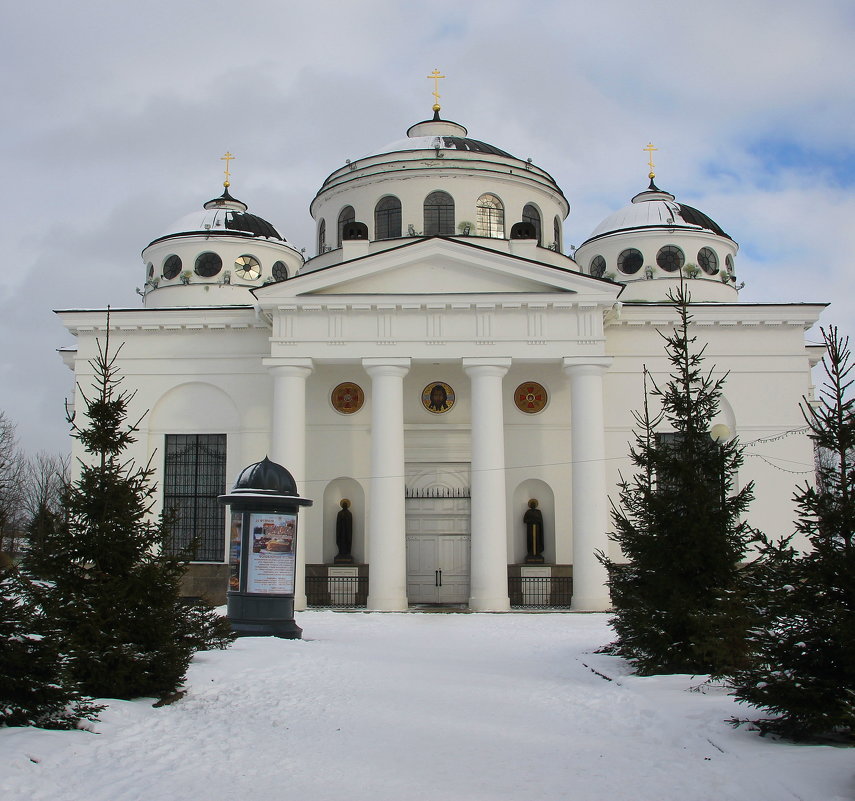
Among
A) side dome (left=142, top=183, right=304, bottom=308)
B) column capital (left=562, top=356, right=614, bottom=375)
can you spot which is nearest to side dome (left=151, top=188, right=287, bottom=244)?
side dome (left=142, top=183, right=304, bottom=308)

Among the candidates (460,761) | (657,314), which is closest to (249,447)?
(657,314)

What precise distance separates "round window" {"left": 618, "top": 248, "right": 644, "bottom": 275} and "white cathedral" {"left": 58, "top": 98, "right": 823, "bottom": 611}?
0.08 m

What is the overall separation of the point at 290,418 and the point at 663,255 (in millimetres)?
16368

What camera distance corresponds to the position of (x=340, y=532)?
1201 inches

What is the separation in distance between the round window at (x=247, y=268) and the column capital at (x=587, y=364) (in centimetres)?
1439

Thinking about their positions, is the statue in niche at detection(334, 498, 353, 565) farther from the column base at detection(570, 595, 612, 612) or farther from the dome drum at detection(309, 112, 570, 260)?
the dome drum at detection(309, 112, 570, 260)

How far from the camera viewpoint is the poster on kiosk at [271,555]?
59.3ft

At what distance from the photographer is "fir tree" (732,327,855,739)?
336 inches

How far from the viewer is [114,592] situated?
1111 centimetres

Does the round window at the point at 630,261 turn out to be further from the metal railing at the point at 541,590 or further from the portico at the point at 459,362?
the metal railing at the point at 541,590

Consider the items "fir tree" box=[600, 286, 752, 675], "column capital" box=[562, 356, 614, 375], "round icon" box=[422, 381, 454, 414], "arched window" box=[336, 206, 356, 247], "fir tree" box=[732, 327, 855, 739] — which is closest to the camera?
"fir tree" box=[732, 327, 855, 739]

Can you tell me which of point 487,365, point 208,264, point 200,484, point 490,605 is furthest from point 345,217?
point 490,605

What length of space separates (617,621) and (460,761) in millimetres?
6725

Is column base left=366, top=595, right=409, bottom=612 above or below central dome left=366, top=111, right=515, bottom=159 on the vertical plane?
below
